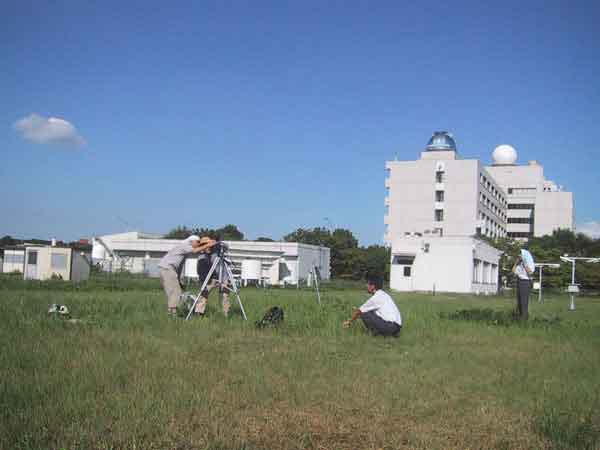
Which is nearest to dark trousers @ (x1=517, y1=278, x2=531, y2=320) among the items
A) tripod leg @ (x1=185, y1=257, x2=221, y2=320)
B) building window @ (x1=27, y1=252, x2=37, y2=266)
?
tripod leg @ (x1=185, y1=257, x2=221, y2=320)

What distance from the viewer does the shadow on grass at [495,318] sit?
12.7 meters

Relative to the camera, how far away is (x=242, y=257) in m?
49.4

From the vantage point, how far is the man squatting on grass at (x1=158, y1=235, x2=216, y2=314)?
11.1 m

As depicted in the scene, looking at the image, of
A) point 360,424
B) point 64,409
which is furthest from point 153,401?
point 360,424

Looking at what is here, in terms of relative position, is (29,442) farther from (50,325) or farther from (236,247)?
(236,247)

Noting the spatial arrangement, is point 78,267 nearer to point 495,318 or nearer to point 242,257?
point 242,257

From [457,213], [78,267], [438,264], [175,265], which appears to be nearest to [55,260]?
[78,267]

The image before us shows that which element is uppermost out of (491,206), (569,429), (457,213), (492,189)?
(492,189)

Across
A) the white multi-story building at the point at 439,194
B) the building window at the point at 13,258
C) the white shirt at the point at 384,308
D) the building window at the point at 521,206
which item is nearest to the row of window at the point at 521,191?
the building window at the point at 521,206

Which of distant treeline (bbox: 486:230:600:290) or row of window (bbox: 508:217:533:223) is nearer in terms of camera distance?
distant treeline (bbox: 486:230:600:290)

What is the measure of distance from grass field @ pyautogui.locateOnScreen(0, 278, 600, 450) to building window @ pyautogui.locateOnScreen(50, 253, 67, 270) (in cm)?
2569

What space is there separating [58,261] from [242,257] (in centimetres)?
1781

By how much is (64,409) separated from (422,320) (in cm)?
900

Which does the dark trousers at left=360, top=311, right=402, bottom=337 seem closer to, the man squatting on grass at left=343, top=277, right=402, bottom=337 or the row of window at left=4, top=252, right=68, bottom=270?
the man squatting on grass at left=343, top=277, right=402, bottom=337
